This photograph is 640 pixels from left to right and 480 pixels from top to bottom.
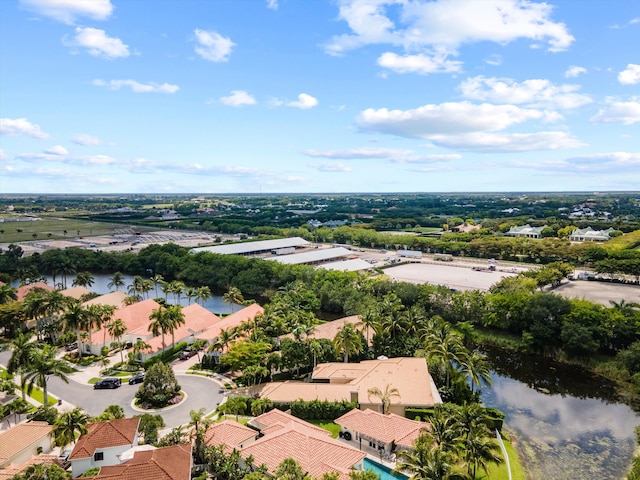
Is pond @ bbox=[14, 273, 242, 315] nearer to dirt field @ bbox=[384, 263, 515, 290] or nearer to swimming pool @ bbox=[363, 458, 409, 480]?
dirt field @ bbox=[384, 263, 515, 290]

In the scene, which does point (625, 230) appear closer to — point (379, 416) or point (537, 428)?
point (537, 428)

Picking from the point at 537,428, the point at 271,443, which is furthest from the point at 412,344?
the point at 271,443

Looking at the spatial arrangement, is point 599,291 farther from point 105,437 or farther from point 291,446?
point 105,437

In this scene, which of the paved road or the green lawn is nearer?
the green lawn

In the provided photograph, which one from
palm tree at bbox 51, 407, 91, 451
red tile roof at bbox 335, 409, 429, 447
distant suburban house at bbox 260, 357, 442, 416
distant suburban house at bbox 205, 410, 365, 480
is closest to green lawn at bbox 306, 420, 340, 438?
red tile roof at bbox 335, 409, 429, 447

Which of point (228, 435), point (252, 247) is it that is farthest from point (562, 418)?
point (252, 247)
